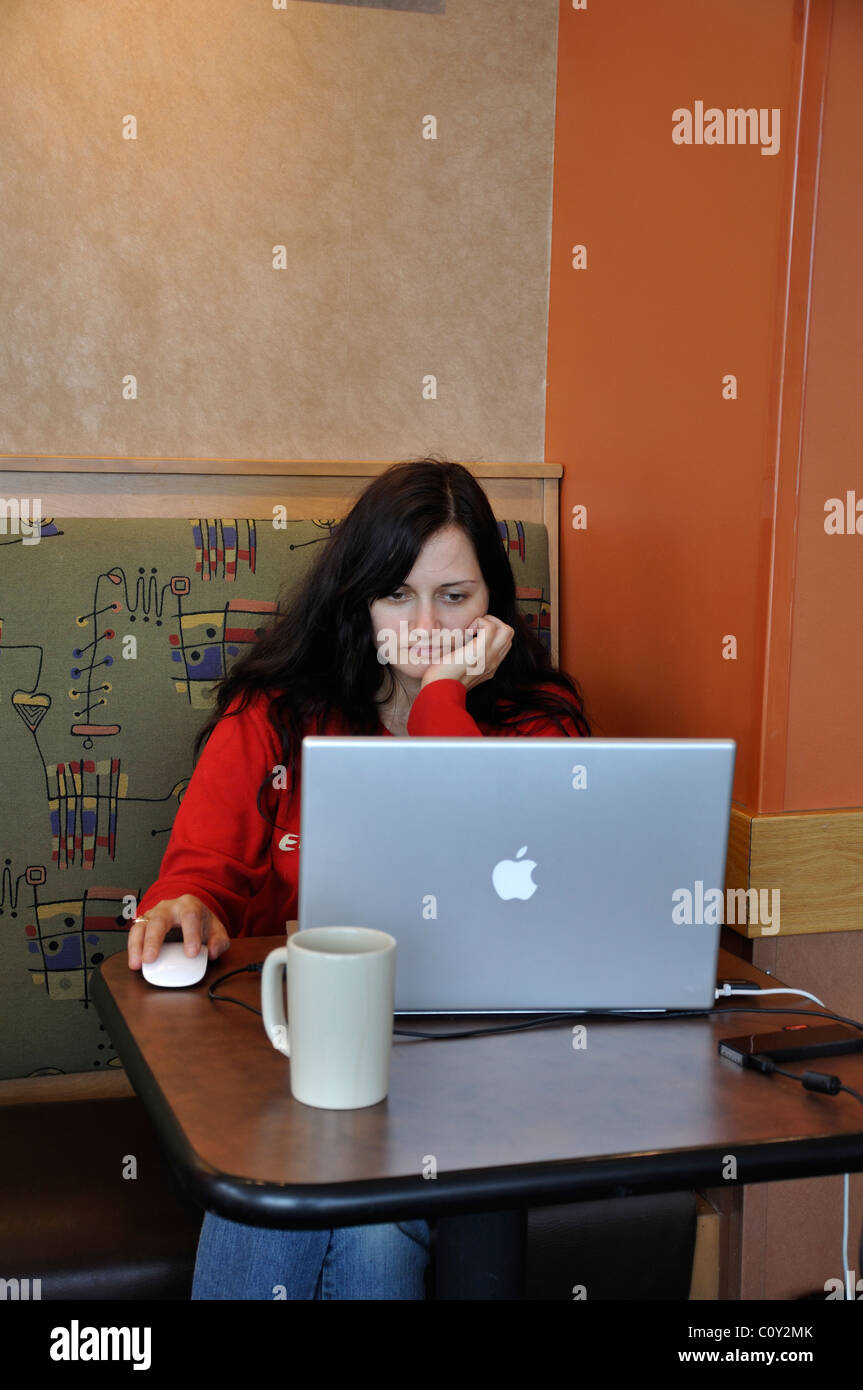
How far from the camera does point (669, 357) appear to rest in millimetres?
1767

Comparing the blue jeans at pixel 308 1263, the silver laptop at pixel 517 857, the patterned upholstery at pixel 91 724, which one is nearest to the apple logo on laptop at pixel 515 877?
the silver laptop at pixel 517 857

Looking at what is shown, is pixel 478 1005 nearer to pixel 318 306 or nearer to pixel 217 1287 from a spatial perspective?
pixel 217 1287

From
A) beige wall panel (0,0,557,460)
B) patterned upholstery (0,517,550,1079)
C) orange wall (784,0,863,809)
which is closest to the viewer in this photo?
orange wall (784,0,863,809)

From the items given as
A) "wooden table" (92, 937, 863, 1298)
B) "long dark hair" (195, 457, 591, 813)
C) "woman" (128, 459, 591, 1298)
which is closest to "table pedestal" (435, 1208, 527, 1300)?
"wooden table" (92, 937, 863, 1298)

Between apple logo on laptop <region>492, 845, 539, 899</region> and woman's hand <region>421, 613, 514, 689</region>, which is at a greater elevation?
woman's hand <region>421, 613, 514, 689</region>

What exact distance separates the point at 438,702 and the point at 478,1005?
20.1 inches

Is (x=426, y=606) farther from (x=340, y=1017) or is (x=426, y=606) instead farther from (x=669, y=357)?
(x=340, y=1017)

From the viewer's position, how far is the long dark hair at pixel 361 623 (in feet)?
5.30

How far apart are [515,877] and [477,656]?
24.7 inches

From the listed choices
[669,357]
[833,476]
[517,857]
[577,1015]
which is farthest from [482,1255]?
[669,357]

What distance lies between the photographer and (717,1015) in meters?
1.11

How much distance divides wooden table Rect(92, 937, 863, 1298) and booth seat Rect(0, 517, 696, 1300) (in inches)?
21.3

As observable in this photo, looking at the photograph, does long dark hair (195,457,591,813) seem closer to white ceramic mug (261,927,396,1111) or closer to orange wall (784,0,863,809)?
orange wall (784,0,863,809)

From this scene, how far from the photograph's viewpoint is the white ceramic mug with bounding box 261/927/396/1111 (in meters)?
0.87
